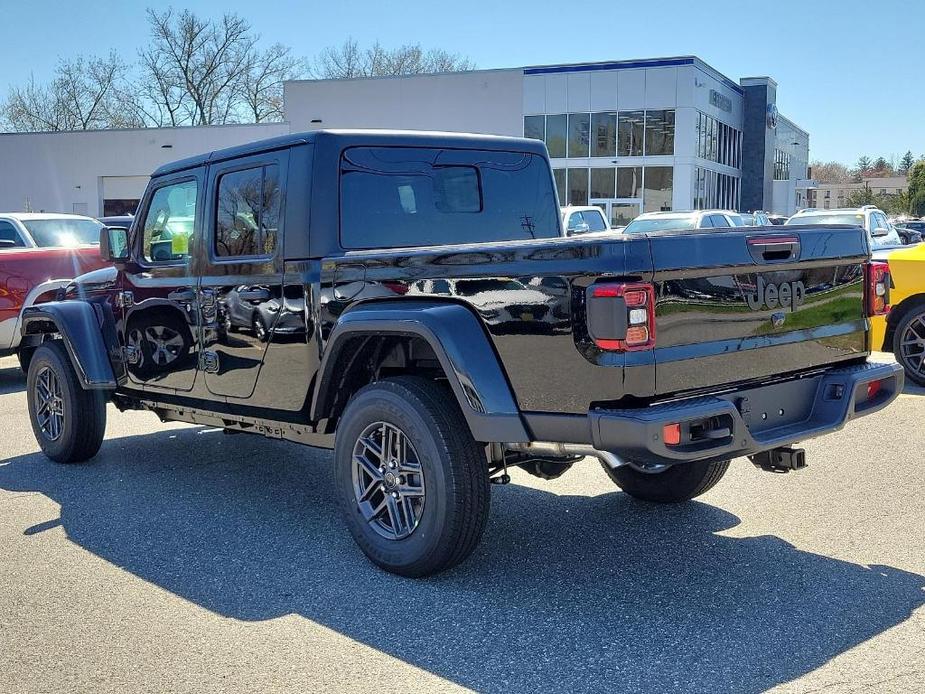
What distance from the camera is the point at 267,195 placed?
5051mm

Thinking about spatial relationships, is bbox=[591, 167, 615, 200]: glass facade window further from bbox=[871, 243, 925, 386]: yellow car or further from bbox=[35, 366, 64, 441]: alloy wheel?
bbox=[35, 366, 64, 441]: alloy wheel

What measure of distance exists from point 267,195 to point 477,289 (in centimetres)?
162

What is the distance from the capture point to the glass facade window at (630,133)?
144 ft

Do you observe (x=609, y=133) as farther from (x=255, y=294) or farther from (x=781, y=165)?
(x=255, y=294)

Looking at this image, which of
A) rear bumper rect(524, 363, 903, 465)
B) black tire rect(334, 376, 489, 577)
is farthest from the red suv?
rear bumper rect(524, 363, 903, 465)

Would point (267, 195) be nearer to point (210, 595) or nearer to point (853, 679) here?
point (210, 595)

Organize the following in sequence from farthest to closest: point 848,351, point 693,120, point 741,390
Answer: point 693,120 → point 848,351 → point 741,390

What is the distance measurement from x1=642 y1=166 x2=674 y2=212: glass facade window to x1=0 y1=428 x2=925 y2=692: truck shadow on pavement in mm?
40407

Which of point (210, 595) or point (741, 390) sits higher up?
point (741, 390)

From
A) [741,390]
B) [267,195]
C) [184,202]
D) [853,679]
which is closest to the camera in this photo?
[853,679]

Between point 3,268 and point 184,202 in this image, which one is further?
point 3,268

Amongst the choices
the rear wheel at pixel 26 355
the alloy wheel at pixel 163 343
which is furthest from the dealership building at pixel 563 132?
the alloy wheel at pixel 163 343

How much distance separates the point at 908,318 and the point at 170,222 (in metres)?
6.59

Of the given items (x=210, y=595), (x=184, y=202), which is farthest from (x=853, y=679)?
(x=184, y=202)
